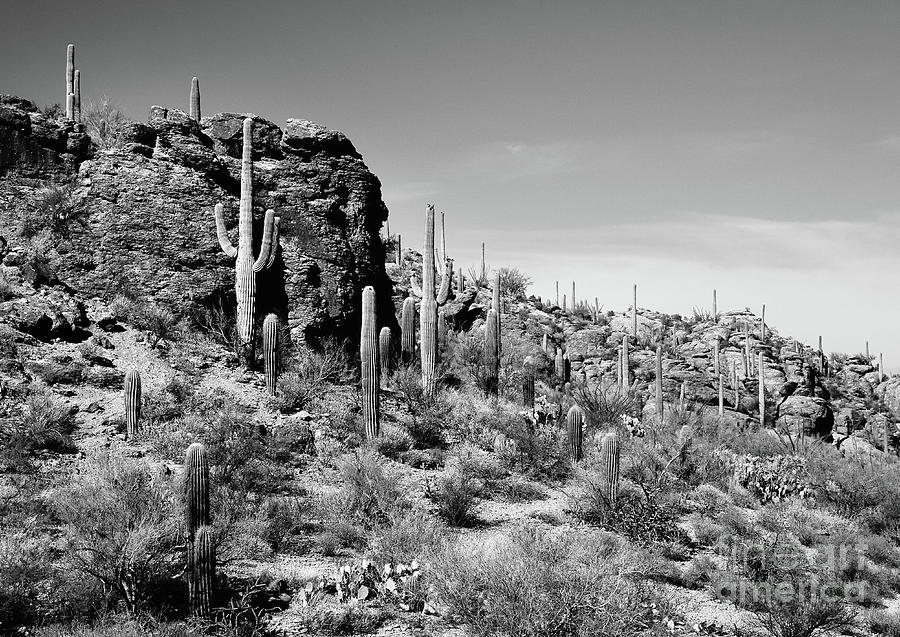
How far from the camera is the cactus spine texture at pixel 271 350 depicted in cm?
1573

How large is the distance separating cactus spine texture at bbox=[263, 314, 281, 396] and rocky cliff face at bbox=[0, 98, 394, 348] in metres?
3.37

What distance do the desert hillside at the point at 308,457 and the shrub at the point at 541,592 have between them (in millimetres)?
40

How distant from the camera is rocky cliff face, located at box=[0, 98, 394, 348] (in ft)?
62.3

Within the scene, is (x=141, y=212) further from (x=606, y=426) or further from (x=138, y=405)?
(x=606, y=426)

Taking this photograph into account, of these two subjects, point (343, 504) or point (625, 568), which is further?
point (343, 504)

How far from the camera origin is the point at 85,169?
20.3 meters

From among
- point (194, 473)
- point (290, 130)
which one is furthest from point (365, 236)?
point (194, 473)

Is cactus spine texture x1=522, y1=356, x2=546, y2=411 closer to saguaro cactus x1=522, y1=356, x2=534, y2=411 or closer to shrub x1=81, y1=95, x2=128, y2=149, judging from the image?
saguaro cactus x1=522, y1=356, x2=534, y2=411

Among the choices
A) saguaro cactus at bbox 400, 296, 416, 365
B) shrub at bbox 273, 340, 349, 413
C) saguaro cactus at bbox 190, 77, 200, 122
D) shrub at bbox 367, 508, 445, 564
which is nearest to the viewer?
shrub at bbox 367, 508, 445, 564

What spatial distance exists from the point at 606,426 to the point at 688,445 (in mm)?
Result: 2310

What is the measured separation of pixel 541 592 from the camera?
767 cm

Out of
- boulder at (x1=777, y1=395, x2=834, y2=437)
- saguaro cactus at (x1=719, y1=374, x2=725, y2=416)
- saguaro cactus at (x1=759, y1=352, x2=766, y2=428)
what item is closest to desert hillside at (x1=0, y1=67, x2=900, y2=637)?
saguaro cactus at (x1=719, y1=374, x2=725, y2=416)

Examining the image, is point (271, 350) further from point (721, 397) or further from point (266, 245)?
point (721, 397)

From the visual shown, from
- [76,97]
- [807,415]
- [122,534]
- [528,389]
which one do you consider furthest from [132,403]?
[807,415]
